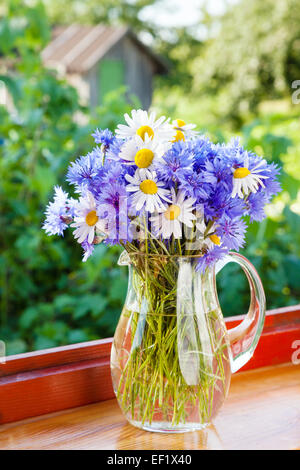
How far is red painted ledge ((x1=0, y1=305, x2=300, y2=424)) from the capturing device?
0.68 m

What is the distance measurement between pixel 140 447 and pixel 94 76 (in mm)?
12843

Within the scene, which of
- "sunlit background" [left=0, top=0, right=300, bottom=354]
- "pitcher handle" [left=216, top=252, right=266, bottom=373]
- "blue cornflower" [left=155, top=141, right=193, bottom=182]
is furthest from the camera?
"sunlit background" [left=0, top=0, right=300, bottom=354]

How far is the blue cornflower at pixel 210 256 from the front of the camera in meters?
0.60

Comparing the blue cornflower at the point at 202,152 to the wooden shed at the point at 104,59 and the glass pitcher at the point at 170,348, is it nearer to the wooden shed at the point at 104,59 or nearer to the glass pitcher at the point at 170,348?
the glass pitcher at the point at 170,348

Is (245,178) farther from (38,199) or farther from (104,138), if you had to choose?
(38,199)

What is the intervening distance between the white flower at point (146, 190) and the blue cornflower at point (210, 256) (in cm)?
8

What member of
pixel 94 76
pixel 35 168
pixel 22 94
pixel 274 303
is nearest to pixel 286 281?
pixel 274 303

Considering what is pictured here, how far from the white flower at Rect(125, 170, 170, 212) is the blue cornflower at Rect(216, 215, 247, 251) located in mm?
67

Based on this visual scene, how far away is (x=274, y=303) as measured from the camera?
66.8 inches

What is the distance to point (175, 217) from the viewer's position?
0.56 meters

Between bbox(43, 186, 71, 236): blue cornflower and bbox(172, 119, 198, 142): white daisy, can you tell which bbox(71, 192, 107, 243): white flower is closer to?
bbox(43, 186, 71, 236): blue cornflower

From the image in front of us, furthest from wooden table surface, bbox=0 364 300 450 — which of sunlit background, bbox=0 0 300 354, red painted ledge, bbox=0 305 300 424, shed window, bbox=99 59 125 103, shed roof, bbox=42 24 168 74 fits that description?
shed window, bbox=99 59 125 103

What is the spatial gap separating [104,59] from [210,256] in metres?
13.5
